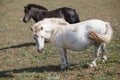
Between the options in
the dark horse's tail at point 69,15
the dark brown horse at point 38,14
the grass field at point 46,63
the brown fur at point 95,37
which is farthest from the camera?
the dark horse's tail at point 69,15

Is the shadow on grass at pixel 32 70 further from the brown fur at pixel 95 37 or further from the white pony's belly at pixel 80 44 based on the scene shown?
the brown fur at pixel 95 37

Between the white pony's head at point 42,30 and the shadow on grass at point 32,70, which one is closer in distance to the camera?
the white pony's head at point 42,30

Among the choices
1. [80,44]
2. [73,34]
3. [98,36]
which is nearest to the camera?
[98,36]

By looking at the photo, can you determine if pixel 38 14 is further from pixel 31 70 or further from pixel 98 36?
pixel 98 36

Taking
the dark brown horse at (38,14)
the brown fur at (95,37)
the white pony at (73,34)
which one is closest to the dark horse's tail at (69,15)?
the dark brown horse at (38,14)

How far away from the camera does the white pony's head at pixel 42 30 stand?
873cm

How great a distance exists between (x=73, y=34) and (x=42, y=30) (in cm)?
93

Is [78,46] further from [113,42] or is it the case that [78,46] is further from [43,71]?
[113,42]

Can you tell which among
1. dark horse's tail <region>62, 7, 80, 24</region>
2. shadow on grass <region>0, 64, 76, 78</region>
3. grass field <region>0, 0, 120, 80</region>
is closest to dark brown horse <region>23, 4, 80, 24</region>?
dark horse's tail <region>62, 7, 80, 24</region>

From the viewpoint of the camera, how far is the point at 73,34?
8.58m

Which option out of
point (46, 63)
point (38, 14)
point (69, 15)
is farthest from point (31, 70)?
point (69, 15)

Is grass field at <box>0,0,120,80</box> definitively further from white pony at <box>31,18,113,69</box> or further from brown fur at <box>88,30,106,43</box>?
brown fur at <box>88,30,106,43</box>

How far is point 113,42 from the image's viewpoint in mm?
13156

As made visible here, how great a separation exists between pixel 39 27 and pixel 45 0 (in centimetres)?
2906
